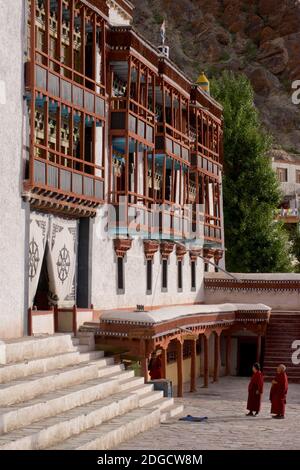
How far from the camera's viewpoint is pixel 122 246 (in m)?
30.1

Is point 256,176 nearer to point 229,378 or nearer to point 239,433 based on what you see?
point 229,378

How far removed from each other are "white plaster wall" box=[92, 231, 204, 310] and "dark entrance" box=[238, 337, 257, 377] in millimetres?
3245

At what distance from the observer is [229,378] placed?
1433 inches

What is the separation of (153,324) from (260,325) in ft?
40.0

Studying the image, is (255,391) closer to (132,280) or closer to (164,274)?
(132,280)

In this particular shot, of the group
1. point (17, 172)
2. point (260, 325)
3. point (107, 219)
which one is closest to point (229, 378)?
point (260, 325)

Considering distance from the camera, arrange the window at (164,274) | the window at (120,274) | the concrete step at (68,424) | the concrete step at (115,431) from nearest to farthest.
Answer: the concrete step at (68,424)
the concrete step at (115,431)
the window at (120,274)
the window at (164,274)

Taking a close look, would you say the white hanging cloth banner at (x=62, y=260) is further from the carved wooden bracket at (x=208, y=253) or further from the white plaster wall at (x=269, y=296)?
the carved wooden bracket at (x=208, y=253)

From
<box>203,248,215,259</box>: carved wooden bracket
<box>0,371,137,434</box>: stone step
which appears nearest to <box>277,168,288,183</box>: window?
<box>203,248,215,259</box>: carved wooden bracket

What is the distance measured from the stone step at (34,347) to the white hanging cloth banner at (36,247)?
53.2 inches

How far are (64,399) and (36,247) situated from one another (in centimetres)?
669

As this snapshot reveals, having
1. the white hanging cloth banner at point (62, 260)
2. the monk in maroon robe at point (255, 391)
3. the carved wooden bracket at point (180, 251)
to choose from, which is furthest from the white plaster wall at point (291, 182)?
the monk in maroon robe at point (255, 391)

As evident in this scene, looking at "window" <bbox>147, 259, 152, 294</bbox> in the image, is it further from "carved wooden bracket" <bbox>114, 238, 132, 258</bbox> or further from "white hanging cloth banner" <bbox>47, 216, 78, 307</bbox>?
"white hanging cloth banner" <bbox>47, 216, 78, 307</bbox>

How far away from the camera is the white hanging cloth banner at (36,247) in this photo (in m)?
24.0
